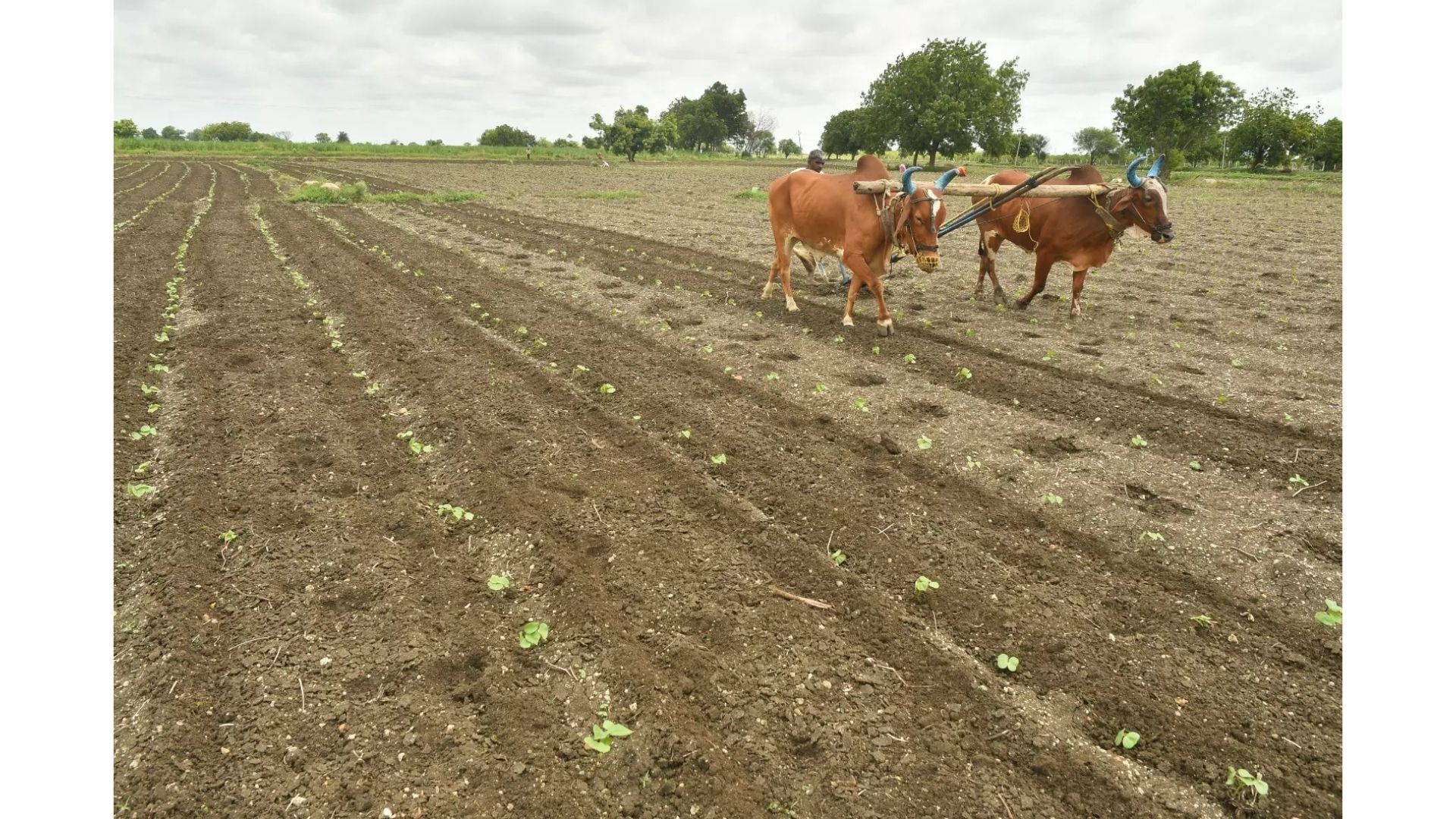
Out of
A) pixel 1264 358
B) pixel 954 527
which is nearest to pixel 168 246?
pixel 954 527

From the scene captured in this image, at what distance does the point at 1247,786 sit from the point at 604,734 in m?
3.13

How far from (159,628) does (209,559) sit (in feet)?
2.38

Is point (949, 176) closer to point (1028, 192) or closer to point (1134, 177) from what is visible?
point (1028, 192)

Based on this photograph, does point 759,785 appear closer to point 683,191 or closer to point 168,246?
point 168,246

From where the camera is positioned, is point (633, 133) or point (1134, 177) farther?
point (633, 133)

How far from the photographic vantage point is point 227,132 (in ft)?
414

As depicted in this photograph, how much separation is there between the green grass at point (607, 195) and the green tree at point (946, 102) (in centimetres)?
4619

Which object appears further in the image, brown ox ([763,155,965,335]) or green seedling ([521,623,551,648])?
brown ox ([763,155,965,335])

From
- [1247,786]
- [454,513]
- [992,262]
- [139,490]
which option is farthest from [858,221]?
[139,490]

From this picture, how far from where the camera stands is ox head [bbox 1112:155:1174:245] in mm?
9633

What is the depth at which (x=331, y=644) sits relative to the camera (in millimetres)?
4027

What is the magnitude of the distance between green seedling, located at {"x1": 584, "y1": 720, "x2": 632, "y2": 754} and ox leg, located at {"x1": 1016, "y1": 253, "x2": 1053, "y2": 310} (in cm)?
1063

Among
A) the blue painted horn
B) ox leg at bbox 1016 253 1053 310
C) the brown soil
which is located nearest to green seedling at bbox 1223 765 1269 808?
the brown soil

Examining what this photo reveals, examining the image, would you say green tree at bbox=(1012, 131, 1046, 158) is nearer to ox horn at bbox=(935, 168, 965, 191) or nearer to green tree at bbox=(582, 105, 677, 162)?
green tree at bbox=(582, 105, 677, 162)
